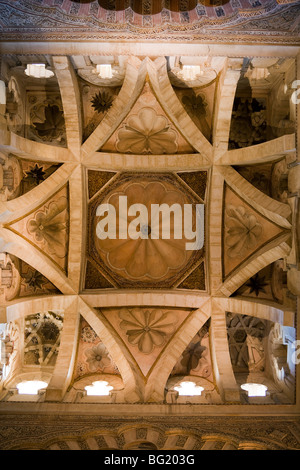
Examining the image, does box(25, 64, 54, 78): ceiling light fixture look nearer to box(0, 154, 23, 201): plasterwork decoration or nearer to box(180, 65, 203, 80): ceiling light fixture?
box(0, 154, 23, 201): plasterwork decoration

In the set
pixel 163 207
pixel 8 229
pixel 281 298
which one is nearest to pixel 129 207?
pixel 163 207

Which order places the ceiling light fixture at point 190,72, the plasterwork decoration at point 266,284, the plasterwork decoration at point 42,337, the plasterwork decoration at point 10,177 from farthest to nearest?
the plasterwork decoration at point 42,337 < the plasterwork decoration at point 266,284 < the ceiling light fixture at point 190,72 < the plasterwork decoration at point 10,177

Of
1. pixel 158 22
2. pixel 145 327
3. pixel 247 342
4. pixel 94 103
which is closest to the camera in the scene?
pixel 158 22

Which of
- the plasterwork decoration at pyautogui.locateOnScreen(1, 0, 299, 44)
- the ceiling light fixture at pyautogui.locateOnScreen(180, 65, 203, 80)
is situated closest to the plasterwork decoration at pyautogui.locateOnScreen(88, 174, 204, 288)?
the ceiling light fixture at pyautogui.locateOnScreen(180, 65, 203, 80)

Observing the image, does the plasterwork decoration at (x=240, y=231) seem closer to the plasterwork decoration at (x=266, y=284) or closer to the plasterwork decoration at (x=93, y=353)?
the plasterwork decoration at (x=266, y=284)

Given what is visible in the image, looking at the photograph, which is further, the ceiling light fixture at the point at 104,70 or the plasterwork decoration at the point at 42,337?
the plasterwork decoration at the point at 42,337

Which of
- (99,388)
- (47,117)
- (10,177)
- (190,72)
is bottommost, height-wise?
(99,388)

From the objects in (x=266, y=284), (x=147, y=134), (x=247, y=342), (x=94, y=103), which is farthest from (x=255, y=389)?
(x=94, y=103)

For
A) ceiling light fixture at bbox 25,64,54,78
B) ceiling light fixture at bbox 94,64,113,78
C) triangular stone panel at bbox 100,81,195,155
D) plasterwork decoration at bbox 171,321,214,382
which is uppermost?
ceiling light fixture at bbox 94,64,113,78

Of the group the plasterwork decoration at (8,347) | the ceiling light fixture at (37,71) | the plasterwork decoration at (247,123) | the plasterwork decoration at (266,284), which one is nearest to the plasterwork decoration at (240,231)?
the plasterwork decoration at (266,284)

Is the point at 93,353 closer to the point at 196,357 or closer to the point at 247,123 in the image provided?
the point at 196,357

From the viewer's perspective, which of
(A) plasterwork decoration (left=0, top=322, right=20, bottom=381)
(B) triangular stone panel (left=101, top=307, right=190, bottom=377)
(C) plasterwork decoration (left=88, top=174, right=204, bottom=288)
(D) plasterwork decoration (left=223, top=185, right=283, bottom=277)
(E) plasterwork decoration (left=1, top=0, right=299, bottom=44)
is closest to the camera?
(E) plasterwork decoration (left=1, top=0, right=299, bottom=44)

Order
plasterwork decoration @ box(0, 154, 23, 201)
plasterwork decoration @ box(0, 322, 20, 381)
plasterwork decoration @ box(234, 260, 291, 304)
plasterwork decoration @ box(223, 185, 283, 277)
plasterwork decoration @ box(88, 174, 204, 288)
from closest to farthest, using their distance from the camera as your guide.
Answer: plasterwork decoration @ box(0, 154, 23, 201), plasterwork decoration @ box(0, 322, 20, 381), plasterwork decoration @ box(234, 260, 291, 304), plasterwork decoration @ box(223, 185, 283, 277), plasterwork decoration @ box(88, 174, 204, 288)

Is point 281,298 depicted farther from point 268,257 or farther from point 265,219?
point 265,219
